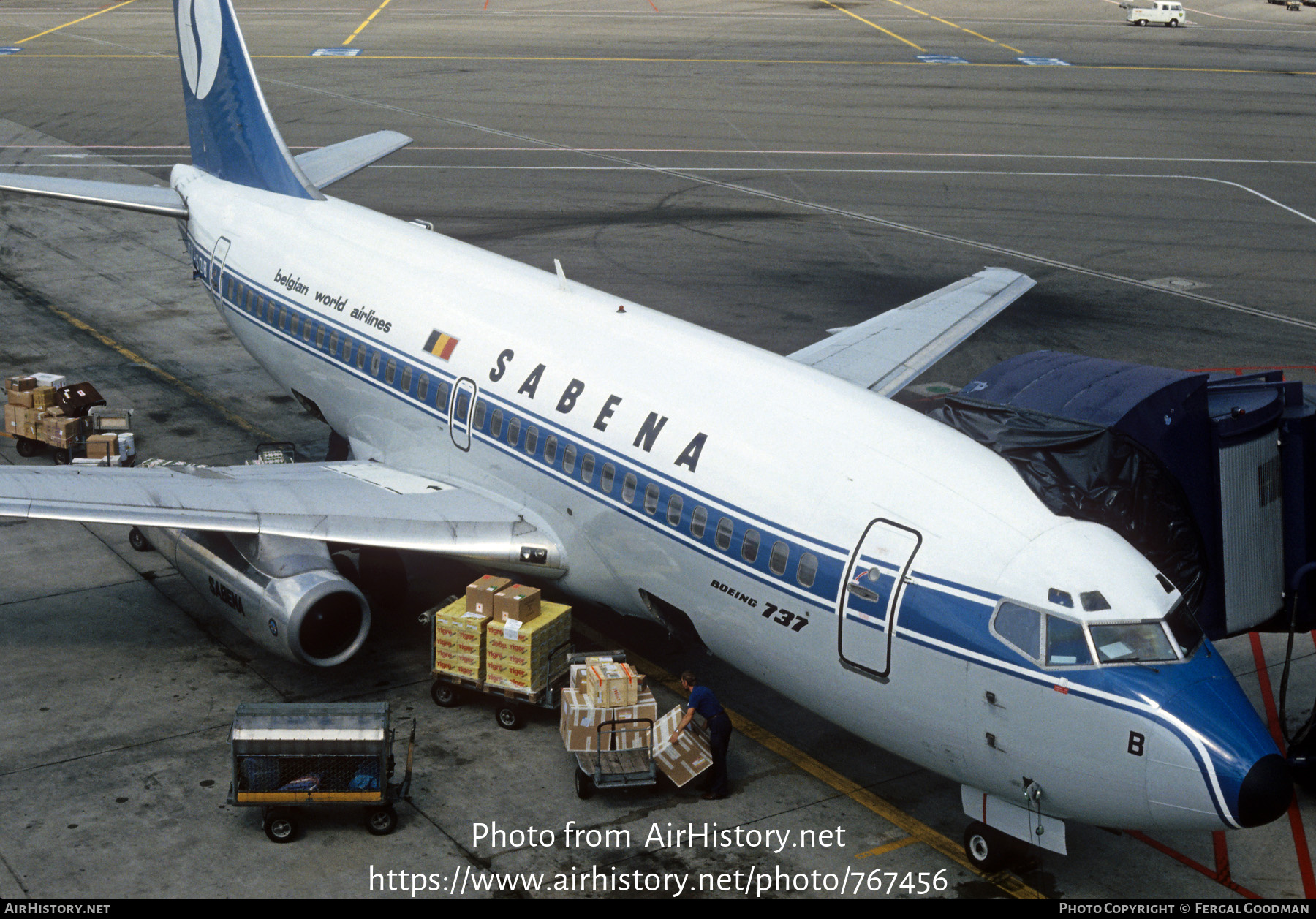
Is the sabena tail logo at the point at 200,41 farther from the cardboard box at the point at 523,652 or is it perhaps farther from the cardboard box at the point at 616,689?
the cardboard box at the point at 616,689

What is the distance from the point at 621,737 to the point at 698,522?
3139 mm

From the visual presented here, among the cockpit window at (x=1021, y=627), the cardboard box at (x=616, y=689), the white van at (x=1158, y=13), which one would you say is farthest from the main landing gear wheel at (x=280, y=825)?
the white van at (x=1158, y=13)

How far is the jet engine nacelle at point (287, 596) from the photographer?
19969 mm

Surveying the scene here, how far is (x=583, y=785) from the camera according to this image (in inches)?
717

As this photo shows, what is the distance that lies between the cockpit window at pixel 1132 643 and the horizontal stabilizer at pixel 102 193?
2211 cm

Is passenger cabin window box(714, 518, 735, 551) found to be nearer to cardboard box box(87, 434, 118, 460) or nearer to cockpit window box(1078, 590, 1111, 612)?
cockpit window box(1078, 590, 1111, 612)

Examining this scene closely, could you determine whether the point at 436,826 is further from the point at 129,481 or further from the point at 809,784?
the point at 129,481

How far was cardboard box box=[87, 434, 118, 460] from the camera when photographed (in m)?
28.7

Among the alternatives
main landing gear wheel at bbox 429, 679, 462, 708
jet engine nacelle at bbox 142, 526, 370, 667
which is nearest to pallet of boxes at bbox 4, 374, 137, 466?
jet engine nacelle at bbox 142, 526, 370, 667

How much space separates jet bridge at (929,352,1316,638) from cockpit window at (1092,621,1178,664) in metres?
3.83

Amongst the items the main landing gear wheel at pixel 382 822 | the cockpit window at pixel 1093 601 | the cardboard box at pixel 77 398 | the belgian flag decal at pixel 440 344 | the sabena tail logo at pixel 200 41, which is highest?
the sabena tail logo at pixel 200 41

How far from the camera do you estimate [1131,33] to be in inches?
3679

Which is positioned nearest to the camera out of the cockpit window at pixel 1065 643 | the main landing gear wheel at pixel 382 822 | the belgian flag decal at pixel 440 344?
the cockpit window at pixel 1065 643

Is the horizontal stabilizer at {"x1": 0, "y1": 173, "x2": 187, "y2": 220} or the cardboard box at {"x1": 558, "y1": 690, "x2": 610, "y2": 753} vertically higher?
the horizontal stabilizer at {"x1": 0, "y1": 173, "x2": 187, "y2": 220}
